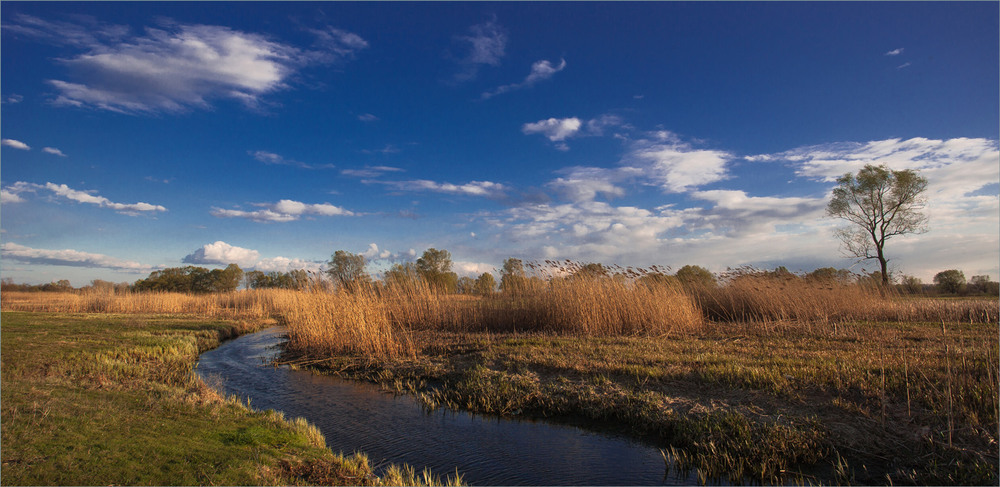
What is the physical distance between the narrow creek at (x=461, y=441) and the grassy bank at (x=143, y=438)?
73 cm

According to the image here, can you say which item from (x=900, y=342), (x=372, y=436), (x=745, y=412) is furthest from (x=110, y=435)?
(x=900, y=342)

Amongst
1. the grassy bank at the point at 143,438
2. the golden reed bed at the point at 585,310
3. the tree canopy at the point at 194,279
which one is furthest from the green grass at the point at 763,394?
the tree canopy at the point at 194,279

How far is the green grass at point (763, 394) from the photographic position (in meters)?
5.46

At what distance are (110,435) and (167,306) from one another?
1204 inches

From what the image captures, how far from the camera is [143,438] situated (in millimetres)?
5281

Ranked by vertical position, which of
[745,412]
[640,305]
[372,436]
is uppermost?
[640,305]

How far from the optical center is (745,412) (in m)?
6.78

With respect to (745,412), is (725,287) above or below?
above

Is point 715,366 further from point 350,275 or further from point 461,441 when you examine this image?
point 350,275

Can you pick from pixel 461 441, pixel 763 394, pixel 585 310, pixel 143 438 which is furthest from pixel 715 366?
pixel 143 438

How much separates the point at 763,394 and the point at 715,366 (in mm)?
1621

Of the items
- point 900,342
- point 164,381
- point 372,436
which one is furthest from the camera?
point 900,342

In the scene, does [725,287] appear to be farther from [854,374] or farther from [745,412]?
[745,412]

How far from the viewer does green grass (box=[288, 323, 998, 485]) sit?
5461mm
